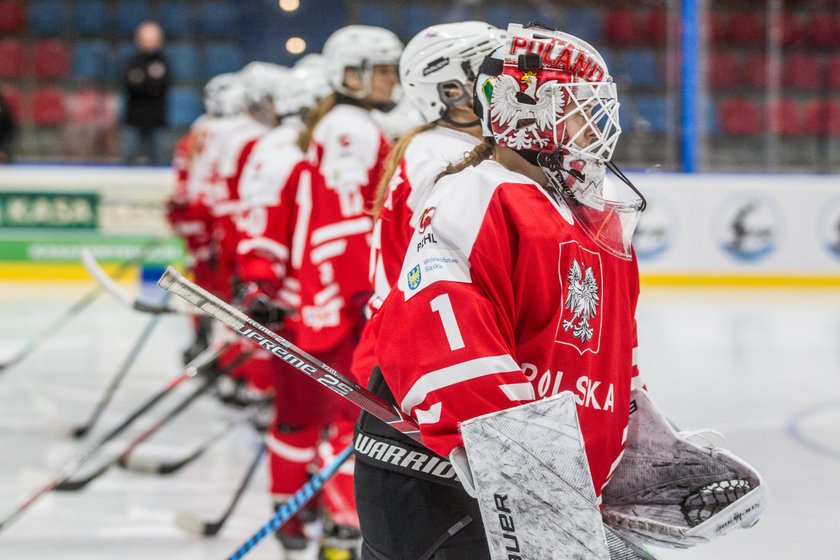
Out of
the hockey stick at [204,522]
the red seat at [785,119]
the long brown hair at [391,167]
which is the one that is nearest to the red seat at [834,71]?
the red seat at [785,119]

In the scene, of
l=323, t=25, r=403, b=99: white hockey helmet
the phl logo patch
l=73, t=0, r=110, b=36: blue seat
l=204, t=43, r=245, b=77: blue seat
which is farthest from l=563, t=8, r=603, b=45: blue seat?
the phl logo patch

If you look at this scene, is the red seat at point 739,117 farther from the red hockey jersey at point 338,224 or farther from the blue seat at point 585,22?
the red hockey jersey at point 338,224

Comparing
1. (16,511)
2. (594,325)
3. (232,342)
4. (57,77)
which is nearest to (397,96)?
(232,342)

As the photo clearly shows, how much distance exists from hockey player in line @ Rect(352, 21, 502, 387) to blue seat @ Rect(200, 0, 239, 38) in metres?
6.78

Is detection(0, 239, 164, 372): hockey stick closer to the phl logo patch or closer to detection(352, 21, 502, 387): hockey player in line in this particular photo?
detection(352, 21, 502, 387): hockey player in line

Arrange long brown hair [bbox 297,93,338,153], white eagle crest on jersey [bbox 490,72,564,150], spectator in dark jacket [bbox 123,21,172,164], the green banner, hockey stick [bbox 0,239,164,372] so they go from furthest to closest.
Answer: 1. spectator in dark jacket [bbox 123,21,172,164]
2. the green banner
3. hockey stick [bbox 0,239,164,372]
4. long brown hair [bbox 297,93,338,153]
5. white eagle crest on jersey [bbox 490,72,564,150]

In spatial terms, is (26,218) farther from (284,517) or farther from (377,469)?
(377,469)

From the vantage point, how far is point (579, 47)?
1210 mm

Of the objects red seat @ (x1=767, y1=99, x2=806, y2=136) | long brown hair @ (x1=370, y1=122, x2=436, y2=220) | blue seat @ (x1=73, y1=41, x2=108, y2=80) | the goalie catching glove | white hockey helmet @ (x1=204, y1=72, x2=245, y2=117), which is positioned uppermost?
blue seat @ (x1=73, y1=41, x2=108, y2=80)

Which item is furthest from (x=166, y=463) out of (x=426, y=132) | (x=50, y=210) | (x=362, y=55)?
(x=50, y=210)

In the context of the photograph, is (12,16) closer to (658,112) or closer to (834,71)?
(658,112)

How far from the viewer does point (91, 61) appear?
8250 millimetres

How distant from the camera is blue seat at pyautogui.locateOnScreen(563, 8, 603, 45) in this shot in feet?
25.8

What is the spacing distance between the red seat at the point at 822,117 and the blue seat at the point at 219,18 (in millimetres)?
4371
